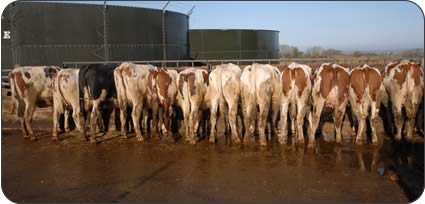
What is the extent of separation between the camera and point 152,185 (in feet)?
19.9

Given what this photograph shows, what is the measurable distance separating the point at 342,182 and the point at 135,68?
5.32 metres

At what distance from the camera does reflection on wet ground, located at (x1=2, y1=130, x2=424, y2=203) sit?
555 centimetres

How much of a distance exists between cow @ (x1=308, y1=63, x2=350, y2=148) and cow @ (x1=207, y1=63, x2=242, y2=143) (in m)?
1.56

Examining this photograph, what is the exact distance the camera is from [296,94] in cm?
850

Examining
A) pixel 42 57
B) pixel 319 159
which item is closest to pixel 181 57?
pixel 42 57

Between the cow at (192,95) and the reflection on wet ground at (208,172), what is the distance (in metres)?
0.41

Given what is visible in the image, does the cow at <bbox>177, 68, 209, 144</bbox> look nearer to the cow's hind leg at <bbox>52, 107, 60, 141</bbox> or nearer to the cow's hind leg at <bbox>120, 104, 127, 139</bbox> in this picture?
the cow's hind leg at <bbox>120, 104, 127, 139</bbox>

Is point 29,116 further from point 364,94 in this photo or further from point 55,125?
point 364,94

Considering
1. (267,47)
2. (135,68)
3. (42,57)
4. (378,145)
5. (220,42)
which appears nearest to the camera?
(378,145)

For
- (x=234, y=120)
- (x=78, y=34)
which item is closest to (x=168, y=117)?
(x=234, y=120)

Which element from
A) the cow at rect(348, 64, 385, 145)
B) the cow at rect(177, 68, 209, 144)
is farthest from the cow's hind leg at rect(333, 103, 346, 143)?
the cow at rect(177, 68, 209, 144)

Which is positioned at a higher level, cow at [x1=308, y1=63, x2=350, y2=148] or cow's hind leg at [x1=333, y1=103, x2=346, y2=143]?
cow at [x1=308, y1=63, x2=350, y2=148]

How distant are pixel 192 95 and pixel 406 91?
4.40 m

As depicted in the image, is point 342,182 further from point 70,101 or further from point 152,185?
point 70,101
